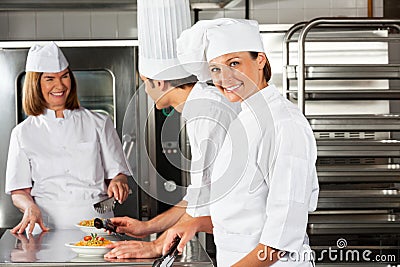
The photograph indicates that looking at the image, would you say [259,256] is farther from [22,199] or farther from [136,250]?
[22,199]

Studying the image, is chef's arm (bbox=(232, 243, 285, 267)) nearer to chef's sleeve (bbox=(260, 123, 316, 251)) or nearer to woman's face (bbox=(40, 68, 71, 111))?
chef's sleeve (bbox=(260, 123, 316, 251))

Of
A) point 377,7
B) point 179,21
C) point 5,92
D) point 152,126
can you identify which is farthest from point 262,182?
point 377,7

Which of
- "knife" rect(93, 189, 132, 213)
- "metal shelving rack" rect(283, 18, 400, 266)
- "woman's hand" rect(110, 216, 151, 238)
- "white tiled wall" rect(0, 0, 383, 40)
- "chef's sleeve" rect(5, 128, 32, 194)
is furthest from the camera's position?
"white tiled wall" rect(0, 0, 383, 40)

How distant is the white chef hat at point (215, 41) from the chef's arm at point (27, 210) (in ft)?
3.72

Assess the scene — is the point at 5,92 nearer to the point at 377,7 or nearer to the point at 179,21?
the point at 179,21

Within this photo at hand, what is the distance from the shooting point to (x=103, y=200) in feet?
11.6

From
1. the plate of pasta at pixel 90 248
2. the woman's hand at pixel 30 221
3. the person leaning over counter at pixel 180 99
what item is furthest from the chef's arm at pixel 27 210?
the person leaning over counter at pixel 180 99

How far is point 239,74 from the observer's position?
2215mm

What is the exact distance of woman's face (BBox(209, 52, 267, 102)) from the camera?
2217 millimetres

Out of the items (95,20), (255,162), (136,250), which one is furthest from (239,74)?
(95,20)

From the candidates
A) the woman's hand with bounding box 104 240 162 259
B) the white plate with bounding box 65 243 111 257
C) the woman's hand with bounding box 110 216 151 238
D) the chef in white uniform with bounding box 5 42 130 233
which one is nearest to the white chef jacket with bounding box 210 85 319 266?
the woman's hand with bounding box 104 240 162 259

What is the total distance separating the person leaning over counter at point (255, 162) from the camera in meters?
2.10

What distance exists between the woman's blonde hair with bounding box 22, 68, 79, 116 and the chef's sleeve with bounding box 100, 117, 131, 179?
0.19 meters

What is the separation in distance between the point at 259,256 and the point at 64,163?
1666 millimetres
